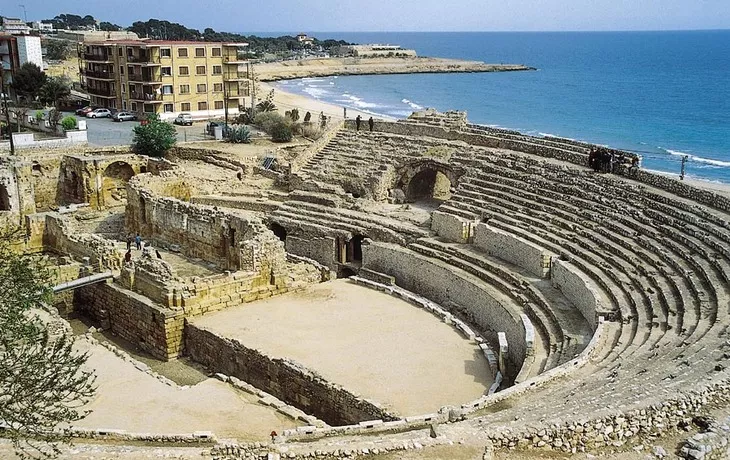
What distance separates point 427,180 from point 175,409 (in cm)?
1875

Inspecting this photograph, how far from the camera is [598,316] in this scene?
17188 mm

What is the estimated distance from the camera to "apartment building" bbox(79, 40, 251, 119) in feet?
164

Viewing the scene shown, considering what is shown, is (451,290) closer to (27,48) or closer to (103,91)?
(103,91)

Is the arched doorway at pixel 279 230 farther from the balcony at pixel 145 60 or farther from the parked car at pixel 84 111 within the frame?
the parked car at pixel 84 111

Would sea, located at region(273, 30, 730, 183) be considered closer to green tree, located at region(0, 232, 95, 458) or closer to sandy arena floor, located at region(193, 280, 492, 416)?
sandy arena floor, located at region(193, 280, 492, 416)

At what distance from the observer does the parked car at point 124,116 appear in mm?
49562

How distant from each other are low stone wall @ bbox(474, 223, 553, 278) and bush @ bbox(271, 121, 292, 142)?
1867 cm

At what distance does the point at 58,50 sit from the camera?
93375 millimetres

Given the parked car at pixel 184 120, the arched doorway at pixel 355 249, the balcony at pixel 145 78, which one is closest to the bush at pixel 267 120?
the parked car at pixel 184 120

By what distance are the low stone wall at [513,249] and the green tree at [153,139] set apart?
64.5ft

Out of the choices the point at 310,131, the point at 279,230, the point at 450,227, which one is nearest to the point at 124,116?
the point at 310,131

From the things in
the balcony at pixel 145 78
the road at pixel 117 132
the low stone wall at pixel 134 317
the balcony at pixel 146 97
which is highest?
the balcony at pixel 145 78

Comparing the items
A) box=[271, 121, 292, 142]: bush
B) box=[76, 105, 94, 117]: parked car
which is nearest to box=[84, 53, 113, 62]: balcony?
box=[76, 105, 94, 117]: parked car

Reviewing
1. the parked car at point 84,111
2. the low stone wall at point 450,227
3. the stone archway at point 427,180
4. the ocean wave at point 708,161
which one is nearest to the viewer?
the low stone wall at point 450,227
